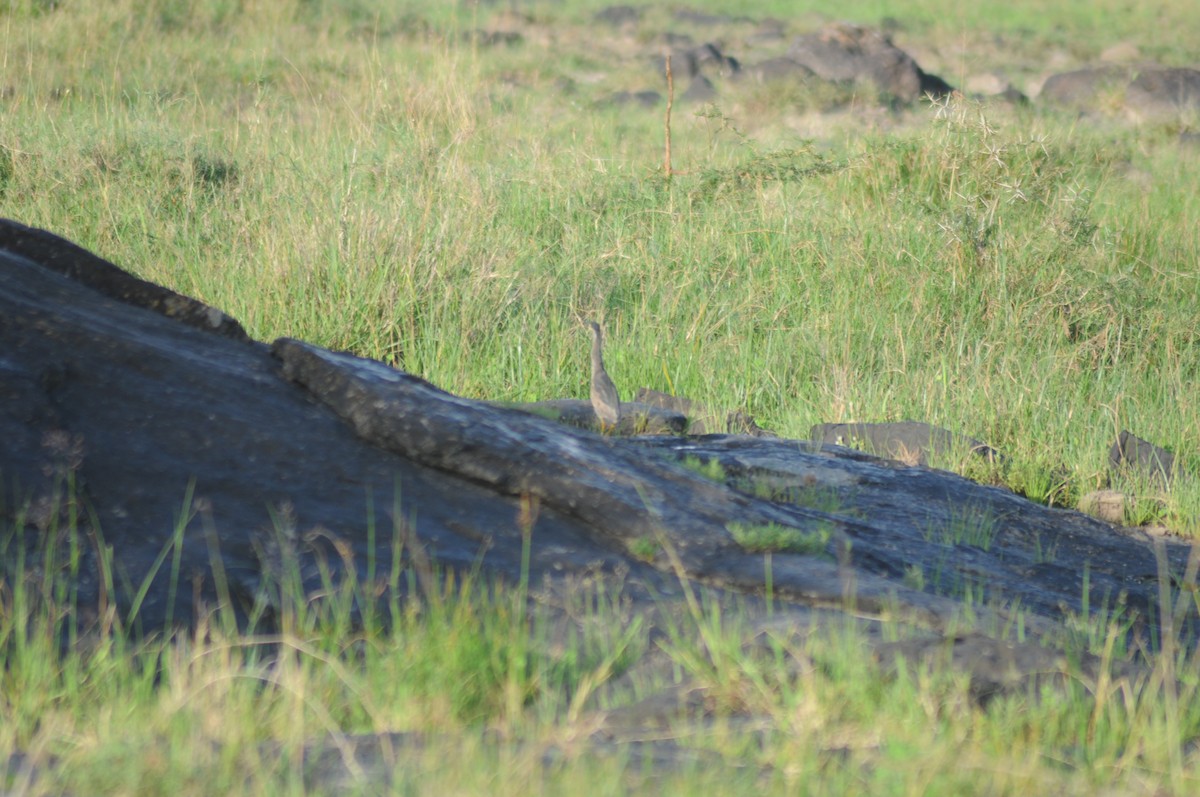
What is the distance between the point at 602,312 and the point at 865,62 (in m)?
12.5

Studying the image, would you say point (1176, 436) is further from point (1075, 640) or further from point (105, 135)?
point (105, 135)

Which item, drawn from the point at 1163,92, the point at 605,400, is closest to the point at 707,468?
the point at 605,400

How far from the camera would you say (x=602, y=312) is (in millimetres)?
6559

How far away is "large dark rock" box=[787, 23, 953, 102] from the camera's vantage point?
17.1 m

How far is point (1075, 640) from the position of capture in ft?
9.21

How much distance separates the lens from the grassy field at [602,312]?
213 cm

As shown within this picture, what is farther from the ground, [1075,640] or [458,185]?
[458,185]

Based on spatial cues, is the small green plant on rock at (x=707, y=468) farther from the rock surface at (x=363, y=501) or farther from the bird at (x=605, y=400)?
the bird at (x=605, y=400)

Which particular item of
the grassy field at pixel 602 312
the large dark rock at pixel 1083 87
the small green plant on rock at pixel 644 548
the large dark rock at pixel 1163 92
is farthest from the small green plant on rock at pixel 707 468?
the large dark rock at pixel 1083 87

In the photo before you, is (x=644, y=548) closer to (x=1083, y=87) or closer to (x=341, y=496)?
(x=341, y=496)

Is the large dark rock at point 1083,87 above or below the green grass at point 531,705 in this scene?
above

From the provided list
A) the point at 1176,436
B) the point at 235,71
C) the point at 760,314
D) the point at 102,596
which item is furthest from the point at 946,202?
the point at 235,71

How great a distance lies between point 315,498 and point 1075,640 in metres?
1.69

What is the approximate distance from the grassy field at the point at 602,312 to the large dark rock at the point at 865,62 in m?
5.53
